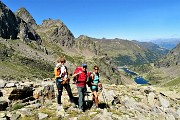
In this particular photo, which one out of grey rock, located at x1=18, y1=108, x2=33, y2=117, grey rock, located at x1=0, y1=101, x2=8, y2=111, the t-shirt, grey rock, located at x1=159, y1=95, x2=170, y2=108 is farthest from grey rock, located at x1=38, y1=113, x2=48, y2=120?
grey rock, located at x1=159, y1=95, x2=170, y2=108

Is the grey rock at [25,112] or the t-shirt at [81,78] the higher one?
the t-shirt at [81,78]

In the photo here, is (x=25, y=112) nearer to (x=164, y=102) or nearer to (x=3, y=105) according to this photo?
(x=3, y=105)

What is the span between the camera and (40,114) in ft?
71.9

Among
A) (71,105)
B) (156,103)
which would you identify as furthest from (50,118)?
(156,103)

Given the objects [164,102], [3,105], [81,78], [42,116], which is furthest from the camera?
[164,102]

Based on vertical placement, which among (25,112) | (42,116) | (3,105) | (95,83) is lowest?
(42,116)

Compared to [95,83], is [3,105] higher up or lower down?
lower down

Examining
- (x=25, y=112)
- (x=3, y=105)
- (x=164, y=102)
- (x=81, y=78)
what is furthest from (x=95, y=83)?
(x=164, y=102)

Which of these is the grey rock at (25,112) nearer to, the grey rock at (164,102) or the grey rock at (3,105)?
the grey rock at (3,105)

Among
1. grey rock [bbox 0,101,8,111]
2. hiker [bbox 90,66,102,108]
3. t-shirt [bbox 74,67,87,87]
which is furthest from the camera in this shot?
hiker [bbox 90,66,102,108]

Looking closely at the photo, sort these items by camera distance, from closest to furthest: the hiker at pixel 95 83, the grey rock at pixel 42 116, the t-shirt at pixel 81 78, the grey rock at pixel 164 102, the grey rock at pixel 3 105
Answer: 1. the grey rock at pixel 42 116
2. the grey rock at pixel 3 105
3. the t-shirt at pixel 81 78
4. the hiker at pixel 95 83
5. the grey rock at pixel 164 102

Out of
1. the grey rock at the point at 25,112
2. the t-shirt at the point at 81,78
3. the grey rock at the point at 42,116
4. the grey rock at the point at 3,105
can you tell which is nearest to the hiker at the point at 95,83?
the t-shirt at the point at 81,78

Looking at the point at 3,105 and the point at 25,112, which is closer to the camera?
the point at 25,112

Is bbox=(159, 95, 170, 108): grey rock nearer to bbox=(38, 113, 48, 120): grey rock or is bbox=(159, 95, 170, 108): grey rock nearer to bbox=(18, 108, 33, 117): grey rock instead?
bbox=(38, 113, 48, 120): grey rock
